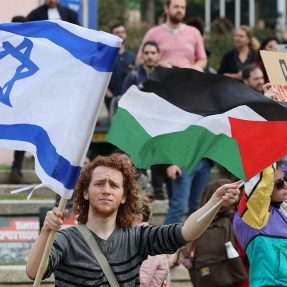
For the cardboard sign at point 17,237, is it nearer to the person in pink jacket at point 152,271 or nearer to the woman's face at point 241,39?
the person in pink jacket at point 152,271

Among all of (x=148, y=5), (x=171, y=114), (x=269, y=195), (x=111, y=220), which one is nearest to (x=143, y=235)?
(x=111, y=220)

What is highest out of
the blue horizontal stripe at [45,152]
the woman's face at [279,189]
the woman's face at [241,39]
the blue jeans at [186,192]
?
the blue horizontal stripe at [45,152]

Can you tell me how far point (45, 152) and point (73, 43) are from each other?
0.65 m

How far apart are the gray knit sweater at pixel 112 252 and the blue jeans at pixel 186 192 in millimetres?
5095

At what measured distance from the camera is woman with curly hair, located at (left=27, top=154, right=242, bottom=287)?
6828mm

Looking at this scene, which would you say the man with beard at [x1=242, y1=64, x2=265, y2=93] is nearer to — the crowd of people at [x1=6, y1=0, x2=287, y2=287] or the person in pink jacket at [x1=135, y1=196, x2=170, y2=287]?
the crowd of people at [x1=6, y1=0, x2=287, y2=287]

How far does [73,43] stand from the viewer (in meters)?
6.93

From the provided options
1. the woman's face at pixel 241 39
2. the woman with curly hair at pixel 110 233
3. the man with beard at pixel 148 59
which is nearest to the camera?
the woman with curly hair at pixel 110 233

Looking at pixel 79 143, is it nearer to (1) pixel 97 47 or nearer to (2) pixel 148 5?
(1) pixel 97 47

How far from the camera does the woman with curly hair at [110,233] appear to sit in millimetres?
6828

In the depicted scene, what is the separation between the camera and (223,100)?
23.8 feet

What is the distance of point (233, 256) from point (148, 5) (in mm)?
31786

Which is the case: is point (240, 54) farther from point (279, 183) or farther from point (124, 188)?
point (124, 188)

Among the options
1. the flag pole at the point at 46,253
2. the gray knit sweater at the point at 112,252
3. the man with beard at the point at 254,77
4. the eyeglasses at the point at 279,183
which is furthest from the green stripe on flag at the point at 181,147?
the man with beard at the point at 254,77
